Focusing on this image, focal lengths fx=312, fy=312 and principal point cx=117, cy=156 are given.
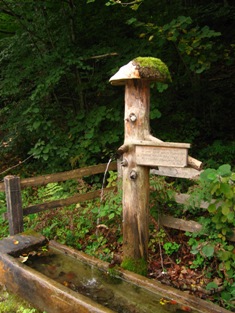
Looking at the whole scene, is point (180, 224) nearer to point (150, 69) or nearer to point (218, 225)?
point (218, 225)

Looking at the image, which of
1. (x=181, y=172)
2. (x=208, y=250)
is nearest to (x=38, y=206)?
(x=181, y=172)

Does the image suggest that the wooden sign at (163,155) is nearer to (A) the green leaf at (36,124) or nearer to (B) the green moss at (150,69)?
(B) the green moss at (150,69)

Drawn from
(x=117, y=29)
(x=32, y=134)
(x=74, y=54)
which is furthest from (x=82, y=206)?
(x=117, y=29)

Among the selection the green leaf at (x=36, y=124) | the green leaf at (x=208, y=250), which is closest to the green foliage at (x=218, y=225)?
the green leaf at (x=208, y=250)

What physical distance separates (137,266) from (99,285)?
523 millimetres

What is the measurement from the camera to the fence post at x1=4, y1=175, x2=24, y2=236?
14.8ft

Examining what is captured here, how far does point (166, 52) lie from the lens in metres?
7.47

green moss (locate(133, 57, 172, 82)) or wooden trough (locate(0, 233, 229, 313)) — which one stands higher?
green moss (locate(133, 57, 172, 82))

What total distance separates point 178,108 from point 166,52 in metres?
2.25

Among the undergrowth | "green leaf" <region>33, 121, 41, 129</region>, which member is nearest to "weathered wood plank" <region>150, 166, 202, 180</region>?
the undergrowth

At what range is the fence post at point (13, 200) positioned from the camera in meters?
4.52

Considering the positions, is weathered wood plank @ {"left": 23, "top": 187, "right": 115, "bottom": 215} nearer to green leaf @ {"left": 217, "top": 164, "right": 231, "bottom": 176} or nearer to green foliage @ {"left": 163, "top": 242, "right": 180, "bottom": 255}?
green foliage @ {"left": 163, "top": 242, "right": 180, "bottom": 255}

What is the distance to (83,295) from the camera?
3436 millimetres

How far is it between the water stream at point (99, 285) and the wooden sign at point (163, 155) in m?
1.46
